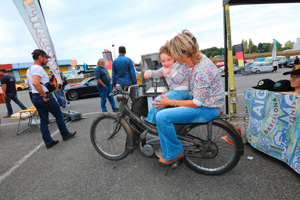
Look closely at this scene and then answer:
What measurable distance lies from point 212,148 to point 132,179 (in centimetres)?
115

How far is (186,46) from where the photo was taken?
5.51 ft

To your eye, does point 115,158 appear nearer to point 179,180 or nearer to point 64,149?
point 179,180

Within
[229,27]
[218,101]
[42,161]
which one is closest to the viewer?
[218,101]

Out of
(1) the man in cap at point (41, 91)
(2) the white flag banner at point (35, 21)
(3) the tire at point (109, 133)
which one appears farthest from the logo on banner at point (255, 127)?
(2) the white flag banner at point (35, 21)

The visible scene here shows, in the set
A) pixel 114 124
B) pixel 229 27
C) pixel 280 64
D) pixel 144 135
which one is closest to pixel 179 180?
pixel 144 135

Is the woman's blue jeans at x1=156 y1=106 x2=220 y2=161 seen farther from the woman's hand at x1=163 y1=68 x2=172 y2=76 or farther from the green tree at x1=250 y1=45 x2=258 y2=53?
the green tree at x1=250 y1=45 x2=258 y2=53

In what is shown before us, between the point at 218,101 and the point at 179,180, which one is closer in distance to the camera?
the point at 218,101

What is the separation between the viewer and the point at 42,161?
283 cm

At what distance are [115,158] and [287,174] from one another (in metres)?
2.32

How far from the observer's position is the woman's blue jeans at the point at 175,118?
1867 millimetres

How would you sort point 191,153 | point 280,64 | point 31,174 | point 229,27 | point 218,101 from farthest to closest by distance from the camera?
point 280,64 < point 229,27 < point 31,174 < point 191,153 < point 218,101

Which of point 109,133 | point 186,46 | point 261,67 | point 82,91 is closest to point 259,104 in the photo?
point 186,46

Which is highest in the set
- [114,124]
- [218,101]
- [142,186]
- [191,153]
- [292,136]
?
[218,101]

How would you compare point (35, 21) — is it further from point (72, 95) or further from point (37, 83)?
point (72, 95)
